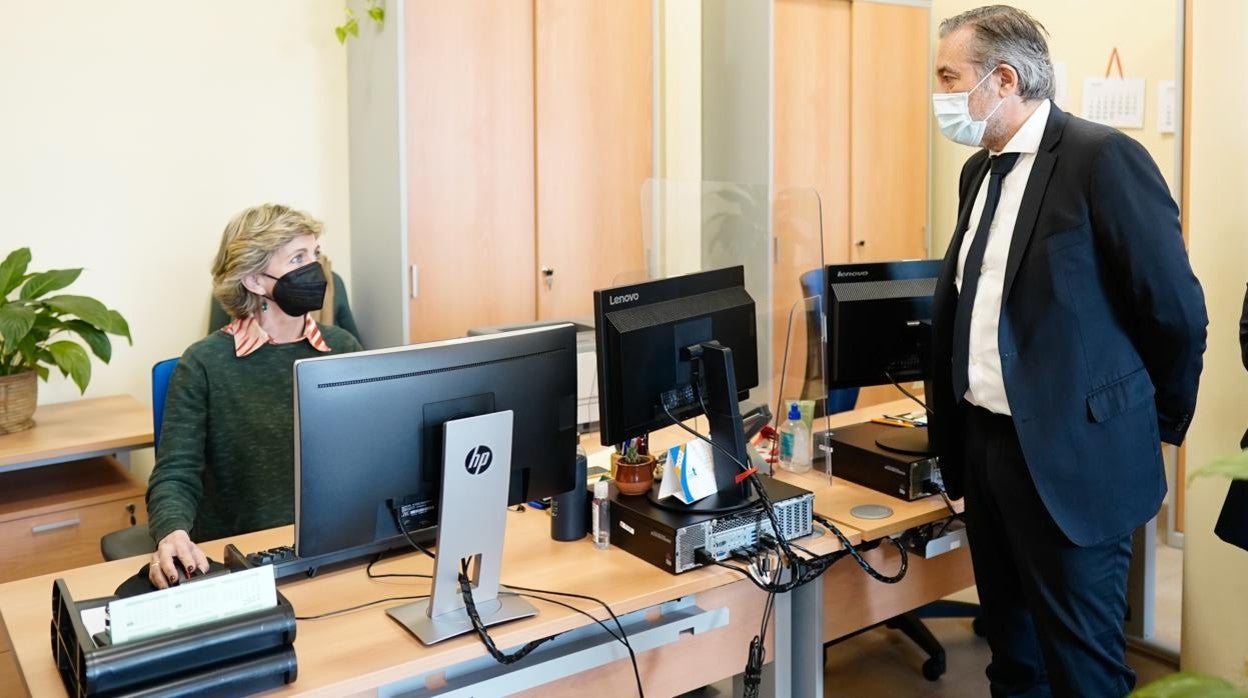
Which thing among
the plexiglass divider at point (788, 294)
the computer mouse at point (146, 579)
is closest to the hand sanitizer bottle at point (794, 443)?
the plexiglass divider at point (788, 294)

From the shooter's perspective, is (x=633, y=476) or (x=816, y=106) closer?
(x=633, y=476)

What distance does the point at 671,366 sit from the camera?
1970 mm

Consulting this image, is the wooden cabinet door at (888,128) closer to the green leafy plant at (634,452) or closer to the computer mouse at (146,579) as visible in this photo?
the green leafy plant at (634,452)

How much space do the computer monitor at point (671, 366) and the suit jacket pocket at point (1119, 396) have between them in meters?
0.64

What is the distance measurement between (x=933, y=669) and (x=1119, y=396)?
4.27ft

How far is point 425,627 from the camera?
1617 mm

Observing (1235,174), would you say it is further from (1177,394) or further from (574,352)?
(574,352)

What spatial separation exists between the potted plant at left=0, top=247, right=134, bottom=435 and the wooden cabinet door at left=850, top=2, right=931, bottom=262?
3092 millimetres

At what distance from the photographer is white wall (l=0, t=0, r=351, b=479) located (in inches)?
131

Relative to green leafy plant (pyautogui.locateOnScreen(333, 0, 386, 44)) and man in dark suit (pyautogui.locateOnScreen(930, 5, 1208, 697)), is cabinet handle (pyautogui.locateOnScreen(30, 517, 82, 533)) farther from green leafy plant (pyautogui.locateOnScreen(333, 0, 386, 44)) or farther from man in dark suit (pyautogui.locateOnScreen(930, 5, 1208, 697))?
man in dark suit (pyautogui.locateOnScreen(930, 5, 1208, 697))

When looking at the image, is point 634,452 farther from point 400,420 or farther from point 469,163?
point 469,163

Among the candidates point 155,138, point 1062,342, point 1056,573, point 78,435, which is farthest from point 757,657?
point 155,138

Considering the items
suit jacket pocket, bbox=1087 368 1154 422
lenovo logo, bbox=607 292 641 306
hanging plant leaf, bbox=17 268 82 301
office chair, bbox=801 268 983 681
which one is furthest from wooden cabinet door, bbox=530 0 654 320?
suit jacket pocket, bbox=1087 368 1154 422

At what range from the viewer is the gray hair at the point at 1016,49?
2.03m
